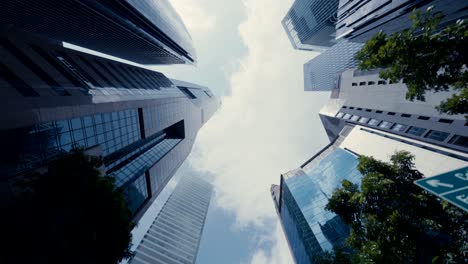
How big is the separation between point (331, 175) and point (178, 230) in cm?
8424

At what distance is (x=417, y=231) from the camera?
9.65 meters

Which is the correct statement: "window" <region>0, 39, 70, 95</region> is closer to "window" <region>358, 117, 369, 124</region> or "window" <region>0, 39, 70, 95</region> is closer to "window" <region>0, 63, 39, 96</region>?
"window" <region>0, 63, 39, 96</region>

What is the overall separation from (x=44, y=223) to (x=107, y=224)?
9.24 feet

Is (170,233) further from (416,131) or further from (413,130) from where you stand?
(416,131)

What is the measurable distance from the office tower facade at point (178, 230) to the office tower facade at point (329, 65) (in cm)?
10113

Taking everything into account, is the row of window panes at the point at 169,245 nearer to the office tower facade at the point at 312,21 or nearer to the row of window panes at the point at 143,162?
the row of window panes at the point at 143,162

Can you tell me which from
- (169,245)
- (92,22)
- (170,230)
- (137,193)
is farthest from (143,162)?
(170,230)

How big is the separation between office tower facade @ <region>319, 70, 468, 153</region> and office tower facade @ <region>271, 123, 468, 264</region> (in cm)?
174

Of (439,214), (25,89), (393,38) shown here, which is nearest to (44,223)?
(25,89)

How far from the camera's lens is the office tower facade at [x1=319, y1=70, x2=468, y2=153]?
28.8 meters

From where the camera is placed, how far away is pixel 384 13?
40.3 metres

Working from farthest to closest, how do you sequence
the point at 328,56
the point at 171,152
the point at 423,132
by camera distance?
1. the point at 328,56
2. the point at 171,152
3. the point at 423,132

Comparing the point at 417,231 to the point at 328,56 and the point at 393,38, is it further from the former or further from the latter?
the point at 328,56

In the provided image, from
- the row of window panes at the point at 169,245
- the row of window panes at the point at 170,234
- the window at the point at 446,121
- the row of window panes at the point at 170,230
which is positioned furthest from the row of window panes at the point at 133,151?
the row of window panes at the point at 170,230
